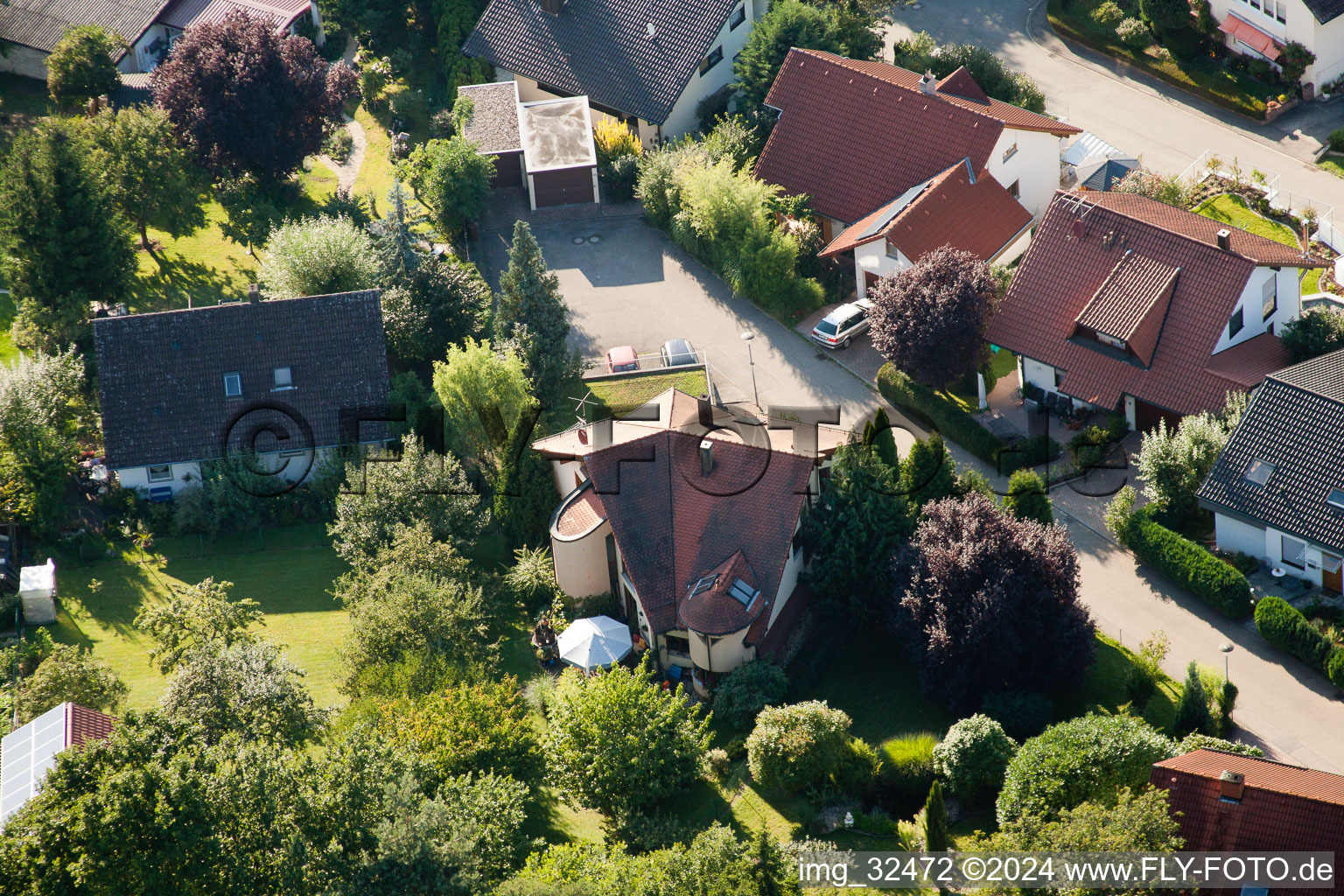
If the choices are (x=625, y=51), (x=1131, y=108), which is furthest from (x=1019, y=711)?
(x=625, y=51)

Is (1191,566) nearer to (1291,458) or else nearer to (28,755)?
(1291,458)

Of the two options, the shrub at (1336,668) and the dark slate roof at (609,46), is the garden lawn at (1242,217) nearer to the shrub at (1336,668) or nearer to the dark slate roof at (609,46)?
the shrub at (1336,668)

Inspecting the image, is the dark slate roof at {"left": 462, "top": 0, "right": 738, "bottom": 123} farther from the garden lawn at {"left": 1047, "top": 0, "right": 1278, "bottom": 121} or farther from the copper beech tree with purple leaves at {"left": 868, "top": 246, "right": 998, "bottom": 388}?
the copper beech tree with purple leaves at {"left": 868, "top": 246, "right": 998, "bottom": 388}

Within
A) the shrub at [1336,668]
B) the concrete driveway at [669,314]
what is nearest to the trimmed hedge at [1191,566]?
the shrub at [1336,668]

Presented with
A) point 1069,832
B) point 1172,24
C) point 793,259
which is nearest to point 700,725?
point 1069,832

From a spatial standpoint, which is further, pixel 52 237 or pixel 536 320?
pixel 52 237

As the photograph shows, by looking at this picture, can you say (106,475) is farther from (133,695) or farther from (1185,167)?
(1185,167)

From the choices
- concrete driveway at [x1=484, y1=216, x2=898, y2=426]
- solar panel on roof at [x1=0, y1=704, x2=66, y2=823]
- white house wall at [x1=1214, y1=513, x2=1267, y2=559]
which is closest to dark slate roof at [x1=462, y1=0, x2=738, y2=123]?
concrete driveway at [x1=484, y1=216, x2=898, y2=426]
